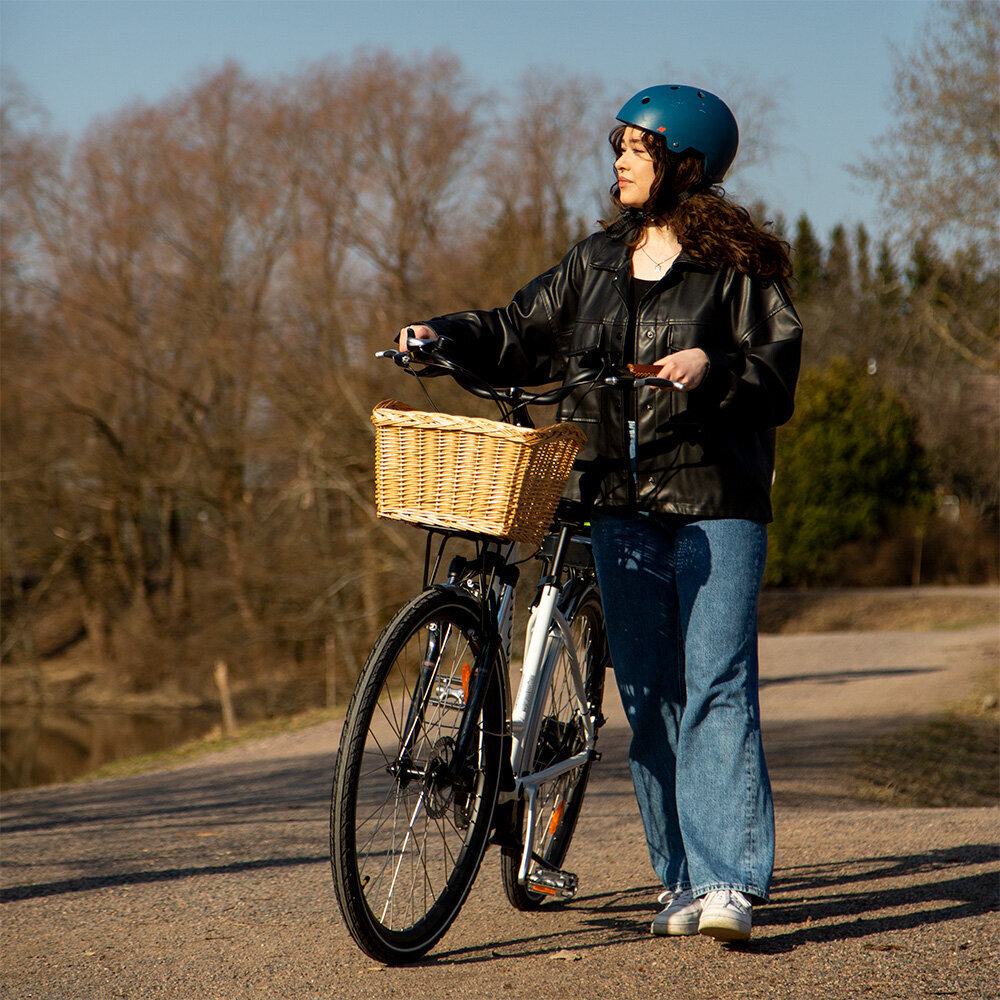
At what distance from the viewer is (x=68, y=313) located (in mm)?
28531

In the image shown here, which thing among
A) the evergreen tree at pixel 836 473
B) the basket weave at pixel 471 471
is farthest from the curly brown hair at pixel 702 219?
the evergreen tree at pixel 836 473

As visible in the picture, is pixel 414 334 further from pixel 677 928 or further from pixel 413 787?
pixel 677 928

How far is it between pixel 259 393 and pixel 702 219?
79.4 ft

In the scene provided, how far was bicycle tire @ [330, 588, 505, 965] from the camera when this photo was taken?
105 inches

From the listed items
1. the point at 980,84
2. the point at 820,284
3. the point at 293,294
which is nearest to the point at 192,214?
the point at 293,294

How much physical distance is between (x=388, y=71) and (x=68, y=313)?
9.31m

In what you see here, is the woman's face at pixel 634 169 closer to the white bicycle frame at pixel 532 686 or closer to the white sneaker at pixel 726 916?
the white bicycle frame at pixel 532 686

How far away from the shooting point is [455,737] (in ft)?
9.81

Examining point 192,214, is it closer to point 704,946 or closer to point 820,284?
point 704,946

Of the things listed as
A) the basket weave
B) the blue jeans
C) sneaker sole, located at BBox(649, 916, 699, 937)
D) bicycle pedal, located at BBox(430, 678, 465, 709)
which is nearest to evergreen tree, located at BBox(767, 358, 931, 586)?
the blue jeans

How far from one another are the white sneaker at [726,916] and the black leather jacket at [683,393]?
0.92 metres

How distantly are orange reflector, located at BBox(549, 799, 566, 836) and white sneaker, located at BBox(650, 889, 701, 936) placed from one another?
54cm

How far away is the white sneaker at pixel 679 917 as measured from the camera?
122 inches

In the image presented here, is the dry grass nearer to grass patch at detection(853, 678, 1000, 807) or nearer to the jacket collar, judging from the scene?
grass patch at detection(853, 678, 1000, 807)
